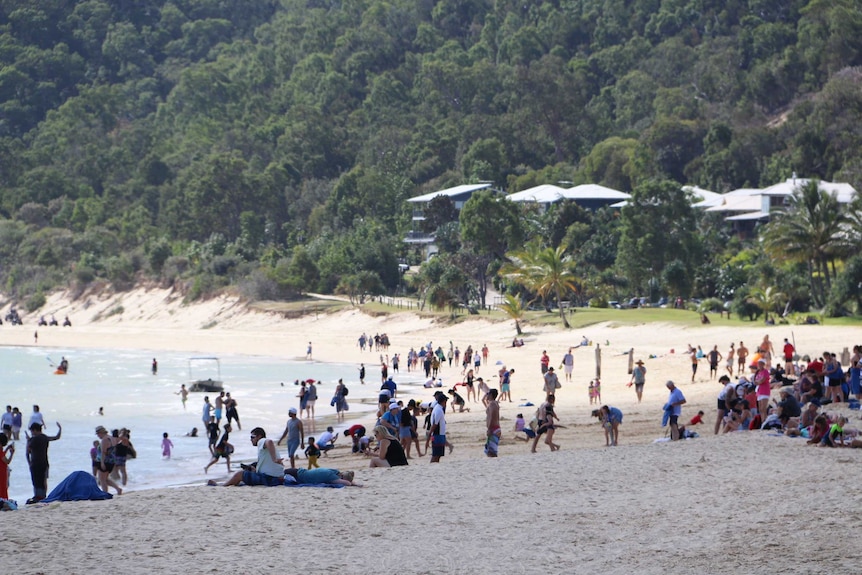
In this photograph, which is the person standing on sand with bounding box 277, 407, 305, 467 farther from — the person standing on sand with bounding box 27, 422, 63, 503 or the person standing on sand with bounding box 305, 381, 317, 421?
the person standing on sand with bounding box 305, 381, 317, 421

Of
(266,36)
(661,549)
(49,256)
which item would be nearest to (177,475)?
(661,549)

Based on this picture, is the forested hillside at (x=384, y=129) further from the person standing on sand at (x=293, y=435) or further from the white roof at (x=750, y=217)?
the person standing on sand at (x=293, y=435)

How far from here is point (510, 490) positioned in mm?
12383

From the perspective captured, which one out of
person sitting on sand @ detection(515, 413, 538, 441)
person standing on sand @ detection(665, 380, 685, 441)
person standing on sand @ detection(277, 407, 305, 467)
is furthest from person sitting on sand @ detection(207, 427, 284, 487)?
person standing on sand @ detection(665, 380, 685, 441)

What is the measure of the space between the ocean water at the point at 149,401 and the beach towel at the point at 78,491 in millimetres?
4467

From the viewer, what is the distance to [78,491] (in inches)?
484

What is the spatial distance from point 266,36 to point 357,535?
13075 cm

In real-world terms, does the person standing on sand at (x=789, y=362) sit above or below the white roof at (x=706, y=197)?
below

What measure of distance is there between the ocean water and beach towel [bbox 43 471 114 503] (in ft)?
14.7

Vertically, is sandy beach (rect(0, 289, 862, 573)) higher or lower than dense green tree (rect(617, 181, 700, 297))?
lower

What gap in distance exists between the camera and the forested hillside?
64625 millimetres

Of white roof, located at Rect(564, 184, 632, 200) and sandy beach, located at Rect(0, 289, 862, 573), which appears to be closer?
sandy beach, located at Rect(0, 289, 862, 573)

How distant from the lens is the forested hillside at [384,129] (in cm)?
6462

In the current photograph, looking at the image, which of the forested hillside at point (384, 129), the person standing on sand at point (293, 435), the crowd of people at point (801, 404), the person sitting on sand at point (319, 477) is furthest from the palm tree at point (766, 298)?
the person sitting on sand at point (319, 477)
